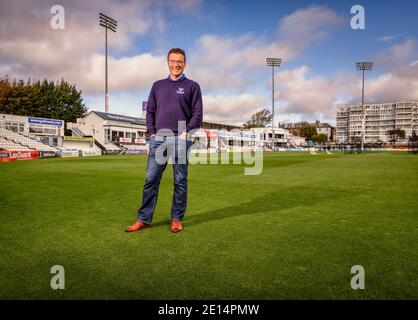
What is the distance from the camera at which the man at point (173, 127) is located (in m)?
3.94

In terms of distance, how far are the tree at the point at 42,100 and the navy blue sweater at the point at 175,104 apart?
60.8 meters

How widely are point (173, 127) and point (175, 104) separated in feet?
0.97

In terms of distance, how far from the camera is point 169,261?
268 centimetres

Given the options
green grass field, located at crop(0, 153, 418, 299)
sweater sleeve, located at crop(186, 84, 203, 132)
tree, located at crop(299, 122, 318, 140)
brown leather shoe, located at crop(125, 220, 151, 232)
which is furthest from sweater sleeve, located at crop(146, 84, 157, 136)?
tree, located at crop(299, 122, 318, 140)

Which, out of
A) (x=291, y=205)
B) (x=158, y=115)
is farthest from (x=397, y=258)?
(x=158, y=115)

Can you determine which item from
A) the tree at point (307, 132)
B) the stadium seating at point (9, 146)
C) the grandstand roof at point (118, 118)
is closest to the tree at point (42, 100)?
the grandstand roof at point (118, 118)

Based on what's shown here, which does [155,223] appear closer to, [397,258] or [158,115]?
[158,115]

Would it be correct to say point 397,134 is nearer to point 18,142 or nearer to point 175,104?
point 18,142

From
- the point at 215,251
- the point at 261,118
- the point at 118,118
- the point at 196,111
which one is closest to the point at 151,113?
the point at 196,111

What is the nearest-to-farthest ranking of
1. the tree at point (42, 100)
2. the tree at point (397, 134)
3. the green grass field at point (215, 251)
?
the green grass field at point (215, 251)
the tree at point (42, 100)
the tree at point (397, 134)

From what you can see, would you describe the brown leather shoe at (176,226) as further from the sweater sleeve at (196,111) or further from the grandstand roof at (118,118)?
the grandstand roof at (118,118)

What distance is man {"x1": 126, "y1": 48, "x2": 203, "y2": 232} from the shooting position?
3.94m

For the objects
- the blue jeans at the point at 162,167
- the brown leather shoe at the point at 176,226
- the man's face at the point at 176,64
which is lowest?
the brown leather shoe at the point at 176,226

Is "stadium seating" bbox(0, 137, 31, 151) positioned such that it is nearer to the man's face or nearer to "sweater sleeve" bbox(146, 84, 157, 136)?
"sweater sleeve" bbox(146, 84, 157, 136)
